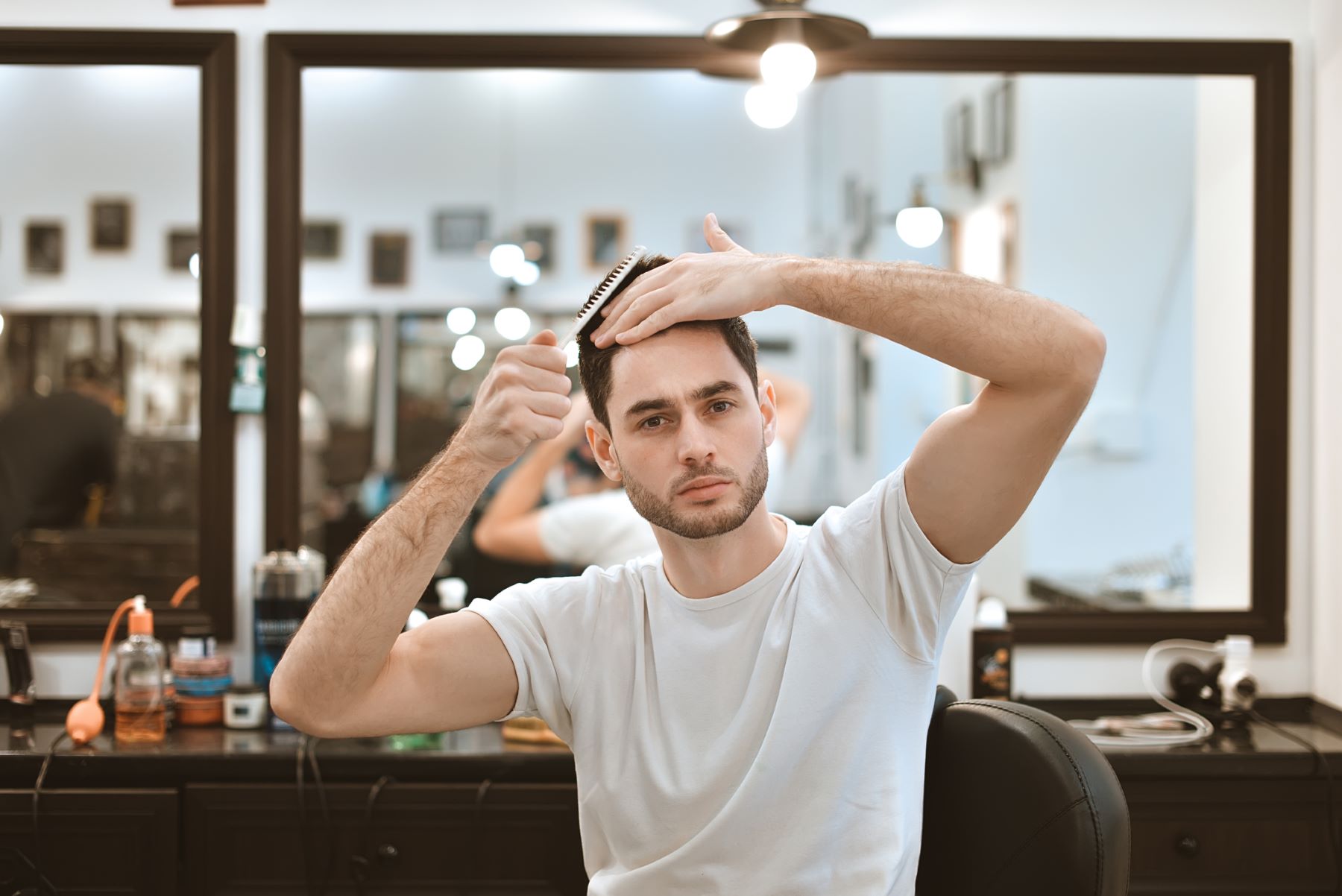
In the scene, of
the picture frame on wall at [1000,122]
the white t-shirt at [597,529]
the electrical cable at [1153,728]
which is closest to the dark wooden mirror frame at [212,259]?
the white t-shirt at [597,529]

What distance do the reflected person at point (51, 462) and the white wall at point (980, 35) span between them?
1.45ft

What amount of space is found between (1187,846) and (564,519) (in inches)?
58.5

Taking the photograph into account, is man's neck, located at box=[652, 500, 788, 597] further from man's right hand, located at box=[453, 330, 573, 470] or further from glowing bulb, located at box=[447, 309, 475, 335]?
glowing bulb, located at box=[447, 309, 475, 335]

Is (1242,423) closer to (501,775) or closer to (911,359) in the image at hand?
(911,359)

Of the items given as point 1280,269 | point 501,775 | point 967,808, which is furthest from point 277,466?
point 1280,269

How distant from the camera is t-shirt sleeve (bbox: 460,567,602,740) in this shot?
57.7 inches

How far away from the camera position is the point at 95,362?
3.11 metres

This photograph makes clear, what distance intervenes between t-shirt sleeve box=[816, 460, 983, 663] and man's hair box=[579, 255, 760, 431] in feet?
0.76

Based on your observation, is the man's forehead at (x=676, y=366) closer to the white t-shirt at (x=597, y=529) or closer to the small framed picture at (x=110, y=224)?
the white t-shirt at (x=597, y=529)

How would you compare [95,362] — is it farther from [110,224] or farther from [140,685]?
[140,685]

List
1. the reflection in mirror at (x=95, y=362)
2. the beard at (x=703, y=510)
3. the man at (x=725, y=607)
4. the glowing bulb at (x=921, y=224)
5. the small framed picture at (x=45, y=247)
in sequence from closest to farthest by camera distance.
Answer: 1. the man at (x=725, y=607)
2. the beard at (x=703, y=510)
3. the reflection in mirror at (x=95, y=362)
4. the glowing bulb at (x=921, y=224)
5. the small framed picture at (x=45, y=247)

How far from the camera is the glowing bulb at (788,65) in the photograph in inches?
86.8

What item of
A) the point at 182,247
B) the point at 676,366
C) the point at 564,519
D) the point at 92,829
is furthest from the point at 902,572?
the point at 182,247

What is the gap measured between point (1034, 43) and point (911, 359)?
1408mm
